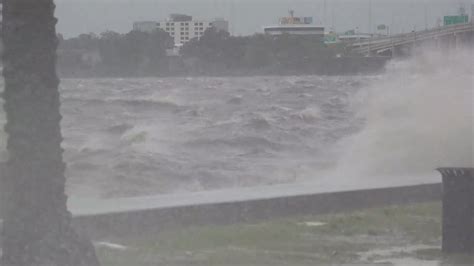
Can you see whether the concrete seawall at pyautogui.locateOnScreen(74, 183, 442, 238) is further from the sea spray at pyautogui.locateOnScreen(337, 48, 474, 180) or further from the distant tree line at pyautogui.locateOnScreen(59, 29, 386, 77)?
the distant tree line at pyautogui.locateOnScreen(59, 29, 386, 77)

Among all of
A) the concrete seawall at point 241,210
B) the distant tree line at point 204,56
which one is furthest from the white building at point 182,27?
the concrete seawall at point 241,210

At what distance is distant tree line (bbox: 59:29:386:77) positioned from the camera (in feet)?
135

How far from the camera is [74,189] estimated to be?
17.3 m

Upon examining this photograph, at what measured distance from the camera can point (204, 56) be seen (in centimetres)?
4778

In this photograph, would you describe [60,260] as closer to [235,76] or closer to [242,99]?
[242,99]

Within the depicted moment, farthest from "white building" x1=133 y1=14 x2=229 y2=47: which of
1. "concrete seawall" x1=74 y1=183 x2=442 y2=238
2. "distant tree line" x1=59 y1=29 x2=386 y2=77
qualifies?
"concrete seawall" x1=74 y1=183 x2=442 y2=238

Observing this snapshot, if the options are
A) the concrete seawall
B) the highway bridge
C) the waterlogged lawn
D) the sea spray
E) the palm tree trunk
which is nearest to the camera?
the palm tree trunk

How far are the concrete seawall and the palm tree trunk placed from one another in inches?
53.3

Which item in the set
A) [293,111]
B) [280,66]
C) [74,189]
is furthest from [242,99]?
[74,189]

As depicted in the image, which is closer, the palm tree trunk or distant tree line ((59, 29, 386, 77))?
the palm tree trunk

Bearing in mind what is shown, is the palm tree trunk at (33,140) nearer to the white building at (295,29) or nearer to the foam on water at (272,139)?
the foam on water at (272,139)

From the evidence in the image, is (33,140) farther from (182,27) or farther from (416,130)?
(182,27)

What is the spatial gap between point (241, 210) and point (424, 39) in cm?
3487

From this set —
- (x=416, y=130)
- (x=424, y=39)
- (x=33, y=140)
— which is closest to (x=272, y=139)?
(x=416, y=130)
